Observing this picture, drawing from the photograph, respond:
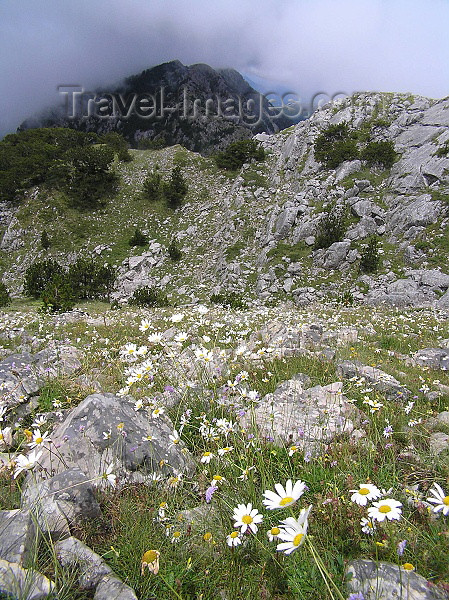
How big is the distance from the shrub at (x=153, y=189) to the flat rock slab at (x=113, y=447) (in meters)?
41.8

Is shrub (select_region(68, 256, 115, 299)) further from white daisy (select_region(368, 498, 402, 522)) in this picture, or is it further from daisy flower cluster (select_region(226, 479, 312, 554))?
white daisy (select_region(368, 498, 402, 522))

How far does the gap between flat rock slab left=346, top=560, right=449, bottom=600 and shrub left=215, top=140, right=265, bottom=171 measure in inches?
1770

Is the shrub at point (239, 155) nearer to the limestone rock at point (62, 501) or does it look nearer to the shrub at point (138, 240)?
the shrub at point (138, 240)

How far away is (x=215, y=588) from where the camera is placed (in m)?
1.77

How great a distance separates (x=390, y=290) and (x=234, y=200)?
69.0ft

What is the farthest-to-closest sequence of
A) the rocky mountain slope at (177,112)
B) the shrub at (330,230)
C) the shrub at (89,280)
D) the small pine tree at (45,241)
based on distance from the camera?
the rocky mountain slope at (177,112) < the small pine tree at (45,241) < the shrub at (89,280) < the shrub at (330,230)

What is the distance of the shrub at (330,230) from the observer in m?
25.8

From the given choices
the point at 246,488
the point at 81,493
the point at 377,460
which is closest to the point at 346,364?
the point at 377,460

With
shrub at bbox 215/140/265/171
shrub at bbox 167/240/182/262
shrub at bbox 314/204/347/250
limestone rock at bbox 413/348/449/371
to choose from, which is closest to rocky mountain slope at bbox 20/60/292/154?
shrub at bbox 215/140/265/171

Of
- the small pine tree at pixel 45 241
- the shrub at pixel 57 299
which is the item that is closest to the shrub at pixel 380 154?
the shrub at pixel 57 299

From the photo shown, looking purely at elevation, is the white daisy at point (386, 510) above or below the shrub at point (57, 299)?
below

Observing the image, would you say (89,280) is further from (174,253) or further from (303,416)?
(303,416)

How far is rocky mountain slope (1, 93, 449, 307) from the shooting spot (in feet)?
76.9

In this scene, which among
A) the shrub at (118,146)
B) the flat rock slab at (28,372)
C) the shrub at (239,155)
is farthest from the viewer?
the shrub at (118,146)
